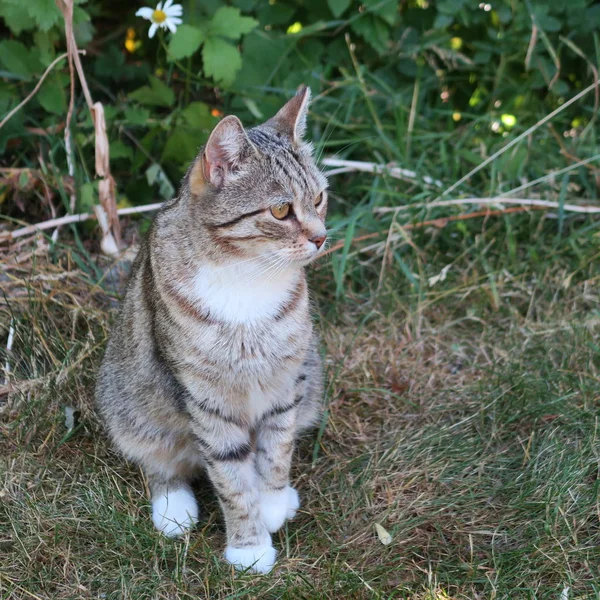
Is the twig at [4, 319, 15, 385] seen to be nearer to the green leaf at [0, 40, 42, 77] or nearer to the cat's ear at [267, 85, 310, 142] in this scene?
the green leaf at [0, 40, 42, 77]

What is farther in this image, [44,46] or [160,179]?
[160,179]

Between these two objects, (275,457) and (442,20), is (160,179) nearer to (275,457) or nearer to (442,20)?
(442,20)

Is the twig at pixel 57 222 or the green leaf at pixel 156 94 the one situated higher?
the green leaf at pixel 156 94

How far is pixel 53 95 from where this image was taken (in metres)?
3.80

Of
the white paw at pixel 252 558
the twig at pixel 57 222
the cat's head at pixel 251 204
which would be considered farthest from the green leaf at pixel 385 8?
the white paw at pixel 252 558

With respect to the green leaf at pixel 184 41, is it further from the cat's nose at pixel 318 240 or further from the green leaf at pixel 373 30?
the cat's nose at pixel 318 240

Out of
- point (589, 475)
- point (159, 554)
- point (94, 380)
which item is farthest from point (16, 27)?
point (589, 475)

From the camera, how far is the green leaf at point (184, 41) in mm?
3570

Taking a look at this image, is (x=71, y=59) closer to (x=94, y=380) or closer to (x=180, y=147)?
(x=180, y=147)

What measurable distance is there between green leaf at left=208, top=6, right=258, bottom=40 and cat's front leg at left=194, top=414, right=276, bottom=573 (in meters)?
1.80

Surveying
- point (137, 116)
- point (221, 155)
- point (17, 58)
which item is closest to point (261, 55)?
point (137, 116)

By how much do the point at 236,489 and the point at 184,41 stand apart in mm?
1952

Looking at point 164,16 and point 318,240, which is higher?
point 164,16

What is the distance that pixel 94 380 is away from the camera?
330cm
